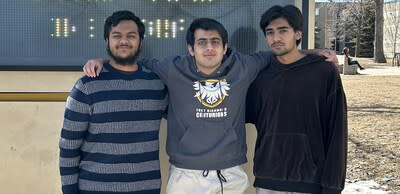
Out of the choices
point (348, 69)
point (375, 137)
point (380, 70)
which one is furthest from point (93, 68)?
point (380, 70)

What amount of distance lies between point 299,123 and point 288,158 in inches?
6.4

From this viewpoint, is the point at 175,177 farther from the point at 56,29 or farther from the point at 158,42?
the point at 56,29

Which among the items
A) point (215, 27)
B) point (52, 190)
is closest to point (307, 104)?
point (215, 27)

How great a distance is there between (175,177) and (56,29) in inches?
43.6

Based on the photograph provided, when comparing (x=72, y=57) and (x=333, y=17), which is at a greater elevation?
(x=333, y=17)

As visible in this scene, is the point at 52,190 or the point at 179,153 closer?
the point at 179,153

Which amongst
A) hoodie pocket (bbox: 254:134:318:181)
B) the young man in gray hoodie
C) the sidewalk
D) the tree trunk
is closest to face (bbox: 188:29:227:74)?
the young man in gray hoodie

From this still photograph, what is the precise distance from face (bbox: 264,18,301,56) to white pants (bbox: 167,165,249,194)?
0.58m

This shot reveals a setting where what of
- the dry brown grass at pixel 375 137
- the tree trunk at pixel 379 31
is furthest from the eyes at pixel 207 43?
the tree trunk at pixel 379 31

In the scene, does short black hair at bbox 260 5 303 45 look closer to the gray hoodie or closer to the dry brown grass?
the gray hoodie

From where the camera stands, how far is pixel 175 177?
8.16ft

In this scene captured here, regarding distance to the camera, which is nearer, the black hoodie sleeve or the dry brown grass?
the black hoodie sleeve

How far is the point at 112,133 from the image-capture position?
7.58ft

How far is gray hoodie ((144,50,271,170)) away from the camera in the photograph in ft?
7.94
